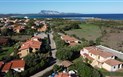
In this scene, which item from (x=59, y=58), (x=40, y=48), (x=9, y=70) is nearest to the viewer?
(x=9, y=70)

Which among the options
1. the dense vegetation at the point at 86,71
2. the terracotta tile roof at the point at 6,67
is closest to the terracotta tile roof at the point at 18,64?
the terracotta tile roof at the point at 6,67

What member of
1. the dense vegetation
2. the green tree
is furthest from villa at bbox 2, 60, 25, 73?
the dense vegetation

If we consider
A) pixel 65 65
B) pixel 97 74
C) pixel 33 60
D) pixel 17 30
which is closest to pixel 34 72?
pixel 33 60

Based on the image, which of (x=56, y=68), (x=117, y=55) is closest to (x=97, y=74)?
(x=56, y=68)

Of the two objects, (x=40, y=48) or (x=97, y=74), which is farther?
(x=40, y=48)

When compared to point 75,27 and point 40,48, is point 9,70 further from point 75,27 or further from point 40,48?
point 75,27

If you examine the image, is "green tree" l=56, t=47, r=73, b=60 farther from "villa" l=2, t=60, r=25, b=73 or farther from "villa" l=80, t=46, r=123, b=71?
"villa" l=2, t=60, r=25, b=73

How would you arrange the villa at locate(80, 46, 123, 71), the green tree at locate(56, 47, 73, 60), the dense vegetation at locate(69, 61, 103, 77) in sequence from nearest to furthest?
the dense vegetation at locate(69, 61, 103, 77)
the villa at locate(80, 46, 123, 71)
the green tree at locate(56, 47, 73, 60)

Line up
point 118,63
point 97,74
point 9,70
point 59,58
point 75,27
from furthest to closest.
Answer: point 75,27 → point 59,58 → point 118,63 → point 9,70 → point 97,74
